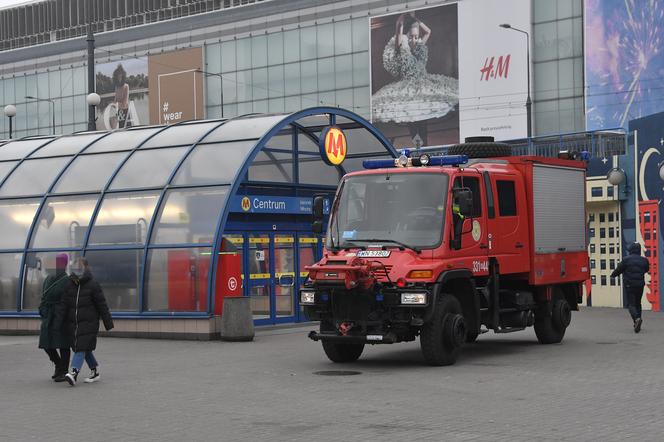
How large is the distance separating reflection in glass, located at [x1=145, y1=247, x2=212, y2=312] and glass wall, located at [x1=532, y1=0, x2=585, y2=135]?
46.5 meters

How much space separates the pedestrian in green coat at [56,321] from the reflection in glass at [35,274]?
9330mm

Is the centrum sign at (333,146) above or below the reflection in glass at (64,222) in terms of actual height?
above

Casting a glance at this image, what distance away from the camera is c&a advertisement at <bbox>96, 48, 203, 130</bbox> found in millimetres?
83312

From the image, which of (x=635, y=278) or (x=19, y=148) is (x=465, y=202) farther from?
(x=19, y=148)

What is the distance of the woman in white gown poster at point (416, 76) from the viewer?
6912 cm

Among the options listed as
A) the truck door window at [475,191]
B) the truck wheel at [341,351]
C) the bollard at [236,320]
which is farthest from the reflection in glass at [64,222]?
the truck door window at [475,191]

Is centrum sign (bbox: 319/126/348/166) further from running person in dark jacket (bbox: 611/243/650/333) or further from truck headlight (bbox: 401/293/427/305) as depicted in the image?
truck headlight (bbox: 401/293/427/305)

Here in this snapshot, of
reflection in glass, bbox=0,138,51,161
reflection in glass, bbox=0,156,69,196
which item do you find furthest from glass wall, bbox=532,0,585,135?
reflection in glass, bbox=0,156,69,196

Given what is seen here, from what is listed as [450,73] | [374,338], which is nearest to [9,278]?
[374,338]

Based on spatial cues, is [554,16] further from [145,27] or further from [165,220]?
[165,220]

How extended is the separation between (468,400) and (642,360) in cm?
510

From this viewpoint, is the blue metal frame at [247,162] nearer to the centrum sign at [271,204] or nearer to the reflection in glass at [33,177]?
the centrum sign at [271,204]

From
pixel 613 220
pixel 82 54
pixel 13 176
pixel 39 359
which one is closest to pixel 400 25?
pixel 82 54

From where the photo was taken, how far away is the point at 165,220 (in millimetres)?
23234
